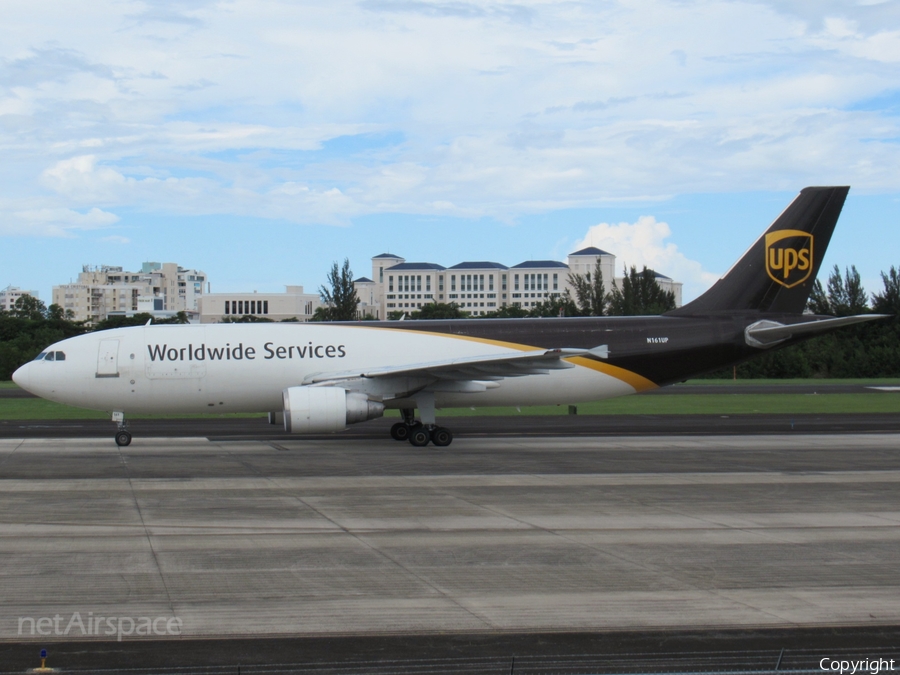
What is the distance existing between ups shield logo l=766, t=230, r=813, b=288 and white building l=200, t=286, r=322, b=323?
14746cm

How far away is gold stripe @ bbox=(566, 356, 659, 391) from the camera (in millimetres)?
27812

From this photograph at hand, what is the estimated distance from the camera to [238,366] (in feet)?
86.3

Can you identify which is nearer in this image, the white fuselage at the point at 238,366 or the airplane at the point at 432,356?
the airplane at the point at 432,356

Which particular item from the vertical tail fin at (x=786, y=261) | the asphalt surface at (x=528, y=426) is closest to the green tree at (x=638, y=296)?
the asphalt surface at (x=528, y=426)

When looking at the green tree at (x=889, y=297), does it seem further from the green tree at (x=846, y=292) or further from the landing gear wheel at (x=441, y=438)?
the landing gear wheel at (x=441, y=438)

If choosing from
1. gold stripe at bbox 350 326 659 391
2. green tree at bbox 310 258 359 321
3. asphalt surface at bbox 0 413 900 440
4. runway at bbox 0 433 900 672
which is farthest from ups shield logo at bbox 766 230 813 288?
green tree at bbox 310 258 359 321

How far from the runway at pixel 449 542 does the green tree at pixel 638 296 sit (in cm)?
7017

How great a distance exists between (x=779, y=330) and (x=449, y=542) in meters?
18.1

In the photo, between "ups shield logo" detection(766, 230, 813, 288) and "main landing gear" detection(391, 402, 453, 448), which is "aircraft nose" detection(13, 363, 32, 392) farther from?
"ups shield logo" detection(766, 230, 813, 288)

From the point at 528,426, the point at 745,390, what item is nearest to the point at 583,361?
the point at 528,426

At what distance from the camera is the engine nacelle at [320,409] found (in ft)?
78.2

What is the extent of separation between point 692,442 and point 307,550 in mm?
17468

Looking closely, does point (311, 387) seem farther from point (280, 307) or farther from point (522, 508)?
point (280, 307)

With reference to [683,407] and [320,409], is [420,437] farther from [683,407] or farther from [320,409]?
[683,407]
